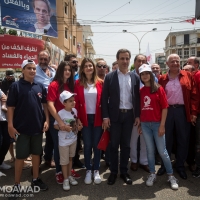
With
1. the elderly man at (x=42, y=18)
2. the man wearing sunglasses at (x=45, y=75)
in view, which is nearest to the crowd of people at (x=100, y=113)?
the man wearing sunglasses at (x=45, y=75)

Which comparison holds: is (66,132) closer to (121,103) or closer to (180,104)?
(121,103)

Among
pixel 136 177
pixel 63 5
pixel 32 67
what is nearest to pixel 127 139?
pixel 136 177

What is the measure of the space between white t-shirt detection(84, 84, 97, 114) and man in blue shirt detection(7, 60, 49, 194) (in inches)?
29.4

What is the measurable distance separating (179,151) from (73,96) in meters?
2.19

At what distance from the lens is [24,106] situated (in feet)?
10.1

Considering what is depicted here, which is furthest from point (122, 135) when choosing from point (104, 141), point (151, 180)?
point (151, 180)

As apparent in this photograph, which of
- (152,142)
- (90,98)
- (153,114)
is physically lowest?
(152,142)

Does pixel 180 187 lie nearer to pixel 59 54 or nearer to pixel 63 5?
pixel 59 54

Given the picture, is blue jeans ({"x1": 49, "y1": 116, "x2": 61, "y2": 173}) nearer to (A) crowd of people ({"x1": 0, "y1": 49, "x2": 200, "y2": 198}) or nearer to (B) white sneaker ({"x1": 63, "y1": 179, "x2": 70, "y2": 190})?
(A) crowd of people ({"x1": 0, "y1": 49, "x2": 200, "y2": 198})

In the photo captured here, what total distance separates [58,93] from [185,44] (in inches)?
2742

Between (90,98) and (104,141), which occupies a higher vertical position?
(90,98)

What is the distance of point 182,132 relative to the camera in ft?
12.0

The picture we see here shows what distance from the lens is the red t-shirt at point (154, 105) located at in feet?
10.9

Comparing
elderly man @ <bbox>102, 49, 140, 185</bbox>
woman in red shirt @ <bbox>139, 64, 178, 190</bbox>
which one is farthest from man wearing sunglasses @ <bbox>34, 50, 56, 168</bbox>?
woman in red shirt @ <bbox>139, 64, 178, 190</bbox>
